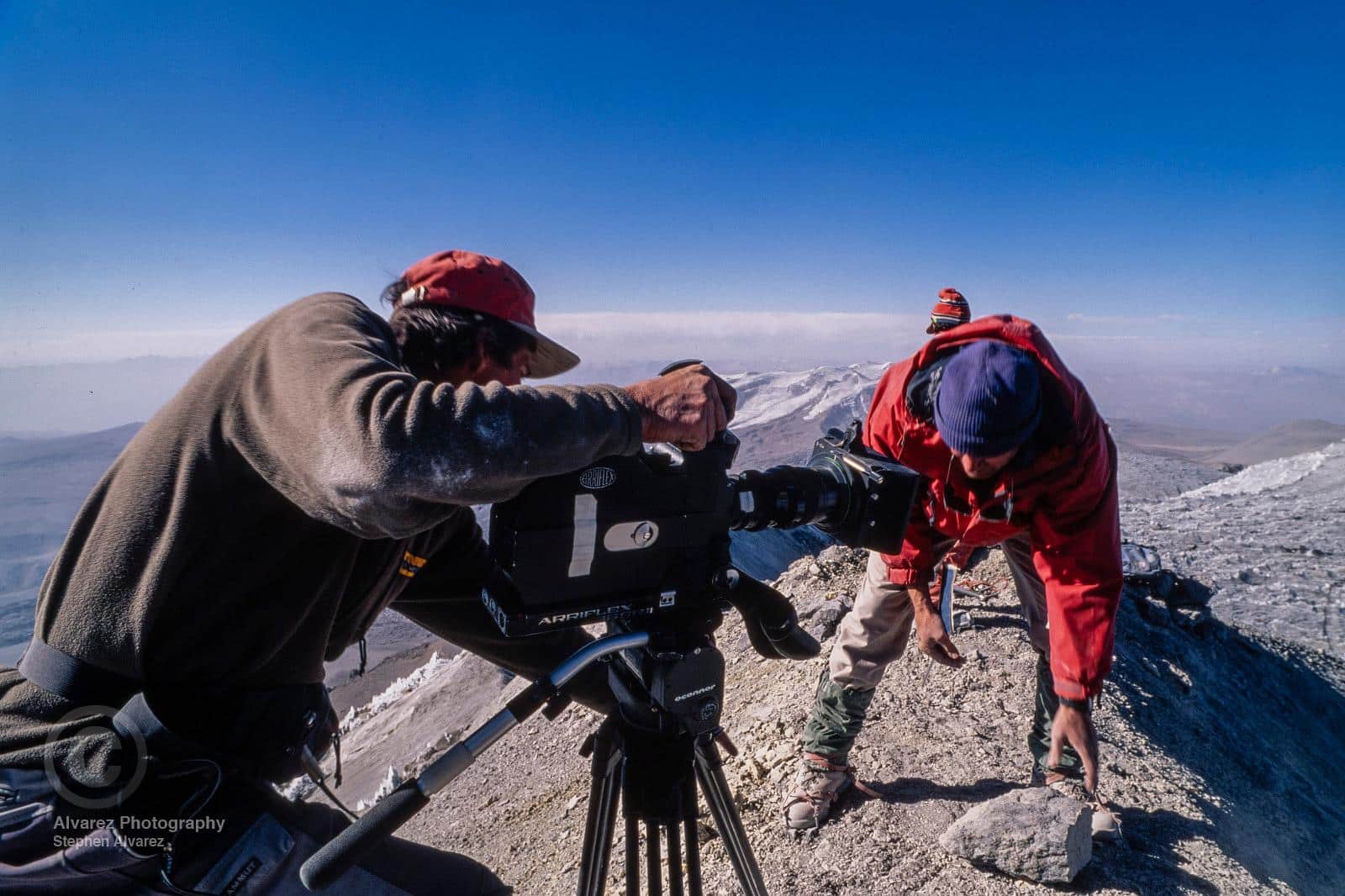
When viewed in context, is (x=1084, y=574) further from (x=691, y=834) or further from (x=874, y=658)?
(x=691, y=834)

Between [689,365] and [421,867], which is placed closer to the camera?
[689,365]

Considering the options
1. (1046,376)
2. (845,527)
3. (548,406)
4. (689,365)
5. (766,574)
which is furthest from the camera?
(766,574)

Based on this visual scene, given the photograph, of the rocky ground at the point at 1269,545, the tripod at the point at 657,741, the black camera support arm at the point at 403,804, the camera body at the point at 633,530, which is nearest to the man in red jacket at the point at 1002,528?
the camera body at the point at 633,530

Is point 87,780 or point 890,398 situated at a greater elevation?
point 890,398

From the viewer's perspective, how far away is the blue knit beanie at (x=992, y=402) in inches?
94.9

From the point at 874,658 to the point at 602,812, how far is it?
70.2 inches

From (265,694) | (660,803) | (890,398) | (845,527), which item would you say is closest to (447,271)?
(265,694)

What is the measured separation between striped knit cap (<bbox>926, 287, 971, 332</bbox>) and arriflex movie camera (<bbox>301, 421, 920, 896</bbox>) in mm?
6468

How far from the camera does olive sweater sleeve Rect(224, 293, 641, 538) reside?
117 centimetres

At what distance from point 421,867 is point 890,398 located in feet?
8.33

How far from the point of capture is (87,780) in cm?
138

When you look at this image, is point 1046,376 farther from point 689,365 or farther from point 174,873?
point 174,873

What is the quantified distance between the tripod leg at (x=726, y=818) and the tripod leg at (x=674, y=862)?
16 centimetres

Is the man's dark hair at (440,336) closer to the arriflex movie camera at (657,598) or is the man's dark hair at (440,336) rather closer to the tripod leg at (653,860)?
the arriflex movie camera at (657,598)
